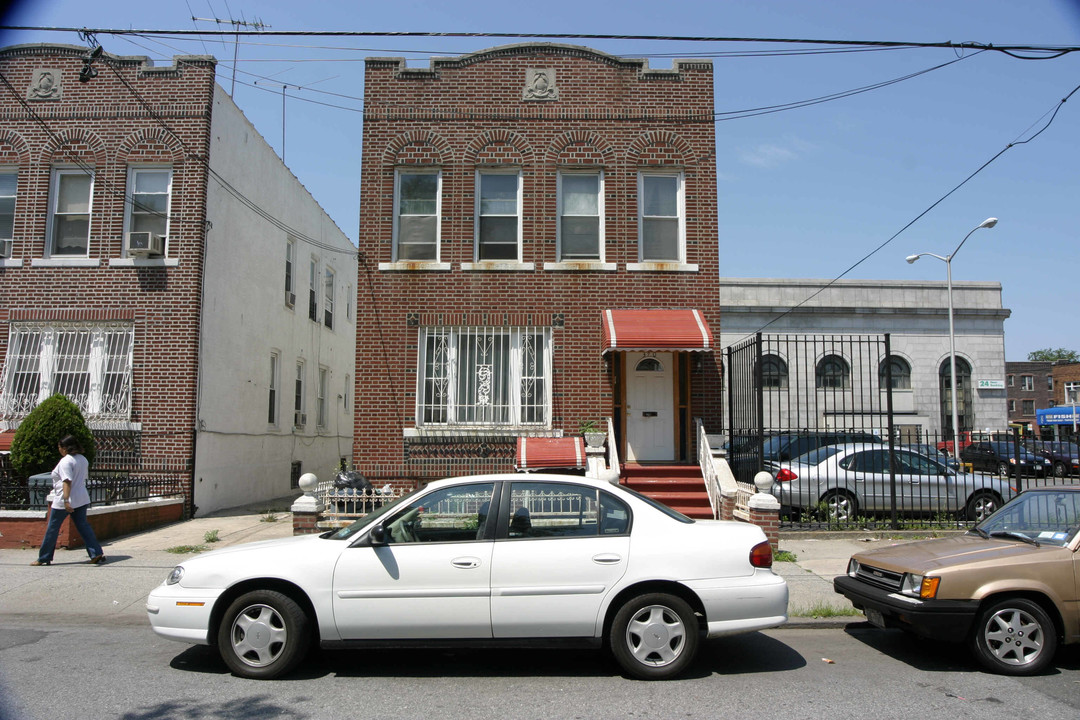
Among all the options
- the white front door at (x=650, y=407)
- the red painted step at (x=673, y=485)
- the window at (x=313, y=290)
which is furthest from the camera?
the window at (x=313, y=290)

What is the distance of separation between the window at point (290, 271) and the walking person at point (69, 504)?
10.1m

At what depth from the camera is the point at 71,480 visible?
32.6 feet

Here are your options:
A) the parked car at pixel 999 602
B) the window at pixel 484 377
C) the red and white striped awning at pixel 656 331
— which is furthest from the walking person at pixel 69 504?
the parked car at pixel 999 602

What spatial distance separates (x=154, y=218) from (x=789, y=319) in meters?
24.3

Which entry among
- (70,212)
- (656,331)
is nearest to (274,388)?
(70,212)

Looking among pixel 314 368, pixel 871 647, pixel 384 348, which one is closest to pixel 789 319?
pixel 314 368

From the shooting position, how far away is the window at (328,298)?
23.1 metres

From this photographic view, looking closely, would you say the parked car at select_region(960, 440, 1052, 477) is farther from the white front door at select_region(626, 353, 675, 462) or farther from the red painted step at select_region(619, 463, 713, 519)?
the white front door at select_region(626, 353, 675, 462)

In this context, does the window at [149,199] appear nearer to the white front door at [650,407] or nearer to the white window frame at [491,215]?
the white window frame at [491,215]

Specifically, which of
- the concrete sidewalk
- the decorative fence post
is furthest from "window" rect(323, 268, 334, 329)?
the decorative fence post

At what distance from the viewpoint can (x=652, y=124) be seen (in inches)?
564

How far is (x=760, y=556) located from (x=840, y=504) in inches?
309

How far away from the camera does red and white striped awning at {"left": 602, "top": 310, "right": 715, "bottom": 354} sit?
501 inches

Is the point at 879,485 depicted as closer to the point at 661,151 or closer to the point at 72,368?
the point at 661,151
